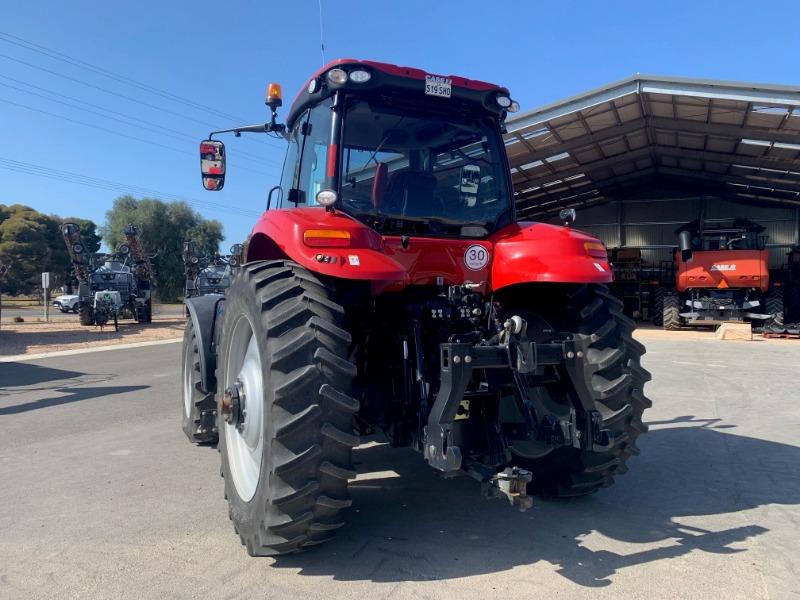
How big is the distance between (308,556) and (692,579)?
1.91 m

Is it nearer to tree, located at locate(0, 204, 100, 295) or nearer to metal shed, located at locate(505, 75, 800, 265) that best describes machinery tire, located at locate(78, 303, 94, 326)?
metal shed, located at locate(505, 75, 800, 265)

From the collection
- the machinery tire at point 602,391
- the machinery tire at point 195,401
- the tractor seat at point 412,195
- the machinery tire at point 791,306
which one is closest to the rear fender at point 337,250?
the tractor seat at point 412,195

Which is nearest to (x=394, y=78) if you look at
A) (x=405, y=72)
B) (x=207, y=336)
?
(x=405, y=72)

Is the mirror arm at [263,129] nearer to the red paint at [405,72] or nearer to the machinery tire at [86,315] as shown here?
the red paint at [405,72]

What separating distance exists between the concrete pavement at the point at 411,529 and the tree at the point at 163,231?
43.2 m

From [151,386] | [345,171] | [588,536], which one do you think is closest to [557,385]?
[588,536]

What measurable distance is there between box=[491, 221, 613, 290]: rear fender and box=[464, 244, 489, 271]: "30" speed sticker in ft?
0.22

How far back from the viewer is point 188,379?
18.9 ft

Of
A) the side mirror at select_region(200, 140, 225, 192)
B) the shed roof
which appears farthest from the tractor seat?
the shed roof

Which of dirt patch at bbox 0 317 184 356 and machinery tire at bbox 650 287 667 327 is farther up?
machinery tire at bbox 650 287 667 327

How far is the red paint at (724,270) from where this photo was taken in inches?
793

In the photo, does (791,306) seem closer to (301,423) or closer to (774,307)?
(774,307)

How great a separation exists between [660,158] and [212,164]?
22.5 meters

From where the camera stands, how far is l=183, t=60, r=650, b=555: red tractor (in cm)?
292
